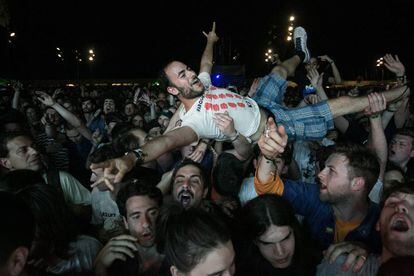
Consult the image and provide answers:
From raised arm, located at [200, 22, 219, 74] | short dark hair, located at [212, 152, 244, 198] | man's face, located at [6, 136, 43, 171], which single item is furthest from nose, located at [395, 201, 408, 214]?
raised arm, located at [200, 22, 219, 74]

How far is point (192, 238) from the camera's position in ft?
6.24

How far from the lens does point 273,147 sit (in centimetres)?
206

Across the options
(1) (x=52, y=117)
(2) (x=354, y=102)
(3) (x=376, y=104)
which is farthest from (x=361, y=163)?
→ (1) (x=52, y=117)

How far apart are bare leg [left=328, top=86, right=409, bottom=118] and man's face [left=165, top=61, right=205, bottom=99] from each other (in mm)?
1486

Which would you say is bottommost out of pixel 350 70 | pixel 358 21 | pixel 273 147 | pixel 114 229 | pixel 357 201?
pixel 114 229

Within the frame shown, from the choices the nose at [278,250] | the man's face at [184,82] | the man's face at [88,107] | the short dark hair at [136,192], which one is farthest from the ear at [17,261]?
the man's face at [88,107]

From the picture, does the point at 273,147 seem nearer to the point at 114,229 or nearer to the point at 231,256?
the point at 231,256

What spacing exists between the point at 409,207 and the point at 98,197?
8.19 ft

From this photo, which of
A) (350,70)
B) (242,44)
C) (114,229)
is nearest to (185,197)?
(114,229)

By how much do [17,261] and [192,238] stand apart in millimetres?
777

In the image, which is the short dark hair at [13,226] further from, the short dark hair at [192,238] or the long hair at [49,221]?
the short dark hair at [192,238]

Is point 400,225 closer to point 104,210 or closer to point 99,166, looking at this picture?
point 99,166

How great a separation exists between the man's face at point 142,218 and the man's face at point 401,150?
8.78 feet

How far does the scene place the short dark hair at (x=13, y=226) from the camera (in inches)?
61.7
